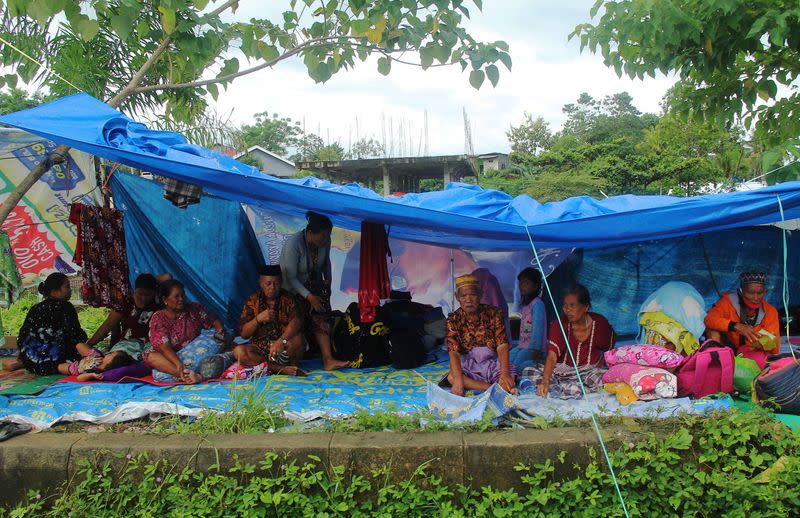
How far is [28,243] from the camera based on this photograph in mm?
5262

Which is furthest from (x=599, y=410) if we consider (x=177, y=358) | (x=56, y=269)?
(x=56, y=269)

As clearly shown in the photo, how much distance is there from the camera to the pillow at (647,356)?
3489 millimetres

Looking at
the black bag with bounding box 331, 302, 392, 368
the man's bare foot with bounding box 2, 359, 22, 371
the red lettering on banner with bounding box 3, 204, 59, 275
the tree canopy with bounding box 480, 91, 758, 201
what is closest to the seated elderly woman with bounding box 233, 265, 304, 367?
the black bag with bounding box 331, 302, 392, 368

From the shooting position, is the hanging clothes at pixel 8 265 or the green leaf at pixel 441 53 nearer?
Answer: the green leaf at pixel 441 53

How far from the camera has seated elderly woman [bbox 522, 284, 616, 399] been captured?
143 inches

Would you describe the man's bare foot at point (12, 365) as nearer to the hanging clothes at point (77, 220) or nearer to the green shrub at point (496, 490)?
the hanging clothes at point (77, 220)

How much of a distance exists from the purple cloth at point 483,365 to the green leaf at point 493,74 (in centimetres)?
164

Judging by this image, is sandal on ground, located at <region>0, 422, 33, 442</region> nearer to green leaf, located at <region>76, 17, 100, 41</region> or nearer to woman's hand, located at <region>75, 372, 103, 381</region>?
woman's hand, located at <region>75, 372, 103, 381</region>

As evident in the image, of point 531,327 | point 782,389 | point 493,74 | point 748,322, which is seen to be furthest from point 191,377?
A: point 748,322

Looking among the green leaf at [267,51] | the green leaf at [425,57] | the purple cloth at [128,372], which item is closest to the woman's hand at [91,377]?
the purple cloth at [128,372]

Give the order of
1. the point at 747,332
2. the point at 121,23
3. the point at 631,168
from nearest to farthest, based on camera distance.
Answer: the point at 121,23 < the point at 747,332 < the point at 631,168

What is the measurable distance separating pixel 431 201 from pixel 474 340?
0.95 m

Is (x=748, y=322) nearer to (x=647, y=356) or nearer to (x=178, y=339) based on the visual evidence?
(x=647, y=356)

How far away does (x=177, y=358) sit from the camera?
423 centimetres
